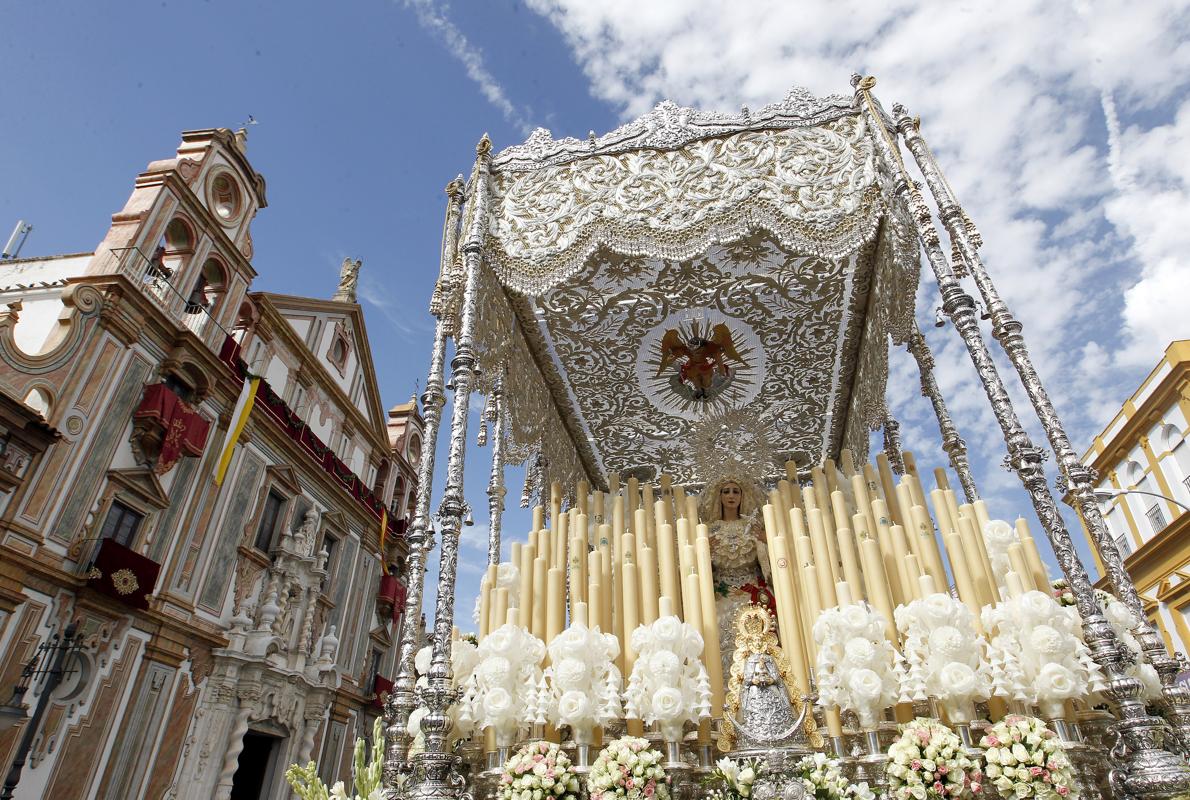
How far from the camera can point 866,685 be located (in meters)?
3.70

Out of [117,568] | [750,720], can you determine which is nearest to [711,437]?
[750,720]

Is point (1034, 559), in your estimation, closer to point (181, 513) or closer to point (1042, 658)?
point (1042, 658)

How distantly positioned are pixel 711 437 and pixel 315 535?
36.0 ft

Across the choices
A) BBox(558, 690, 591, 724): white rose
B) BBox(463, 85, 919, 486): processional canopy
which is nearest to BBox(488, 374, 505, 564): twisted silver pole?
BBox(463, 85, 919, 486): processional canopy

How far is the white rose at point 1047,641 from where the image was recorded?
3490 millimetres

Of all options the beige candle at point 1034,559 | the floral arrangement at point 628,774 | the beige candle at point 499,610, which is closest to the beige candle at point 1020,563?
the beige candle at point 1034,559

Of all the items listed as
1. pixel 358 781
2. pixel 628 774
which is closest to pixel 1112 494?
pixel 628 774

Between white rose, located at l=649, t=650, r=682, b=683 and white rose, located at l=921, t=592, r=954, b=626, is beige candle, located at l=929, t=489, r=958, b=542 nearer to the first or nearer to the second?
white rose, located at l=921, t=592, r=954, b=626

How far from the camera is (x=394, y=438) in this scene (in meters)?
21.8

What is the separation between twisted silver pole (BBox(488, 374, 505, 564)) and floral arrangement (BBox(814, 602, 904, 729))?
12.2 ft

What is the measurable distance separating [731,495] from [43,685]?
9.26 metres

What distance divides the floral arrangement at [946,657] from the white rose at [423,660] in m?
2.87

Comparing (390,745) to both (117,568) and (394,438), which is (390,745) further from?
(394,438)

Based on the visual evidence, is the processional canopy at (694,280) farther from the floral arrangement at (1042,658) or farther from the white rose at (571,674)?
the white rose at (571,674)
